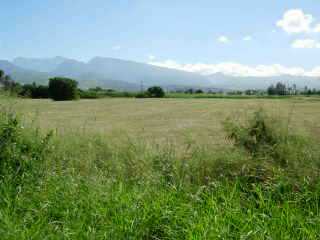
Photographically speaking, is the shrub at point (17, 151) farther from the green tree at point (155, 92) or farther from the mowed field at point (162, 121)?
the green tree at point (155, 92)

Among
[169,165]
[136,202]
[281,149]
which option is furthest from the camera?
[281,149]

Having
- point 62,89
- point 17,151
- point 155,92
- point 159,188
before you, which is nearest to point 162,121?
point 17,151

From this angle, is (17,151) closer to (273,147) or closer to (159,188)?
(159,188)

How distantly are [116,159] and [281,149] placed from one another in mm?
2787

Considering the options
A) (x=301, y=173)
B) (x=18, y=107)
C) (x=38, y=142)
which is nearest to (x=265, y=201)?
(x=301, y=173)

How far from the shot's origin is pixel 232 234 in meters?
2.96

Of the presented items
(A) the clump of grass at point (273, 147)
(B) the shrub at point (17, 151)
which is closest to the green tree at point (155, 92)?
(A) the clump of grass at point (273, 147)

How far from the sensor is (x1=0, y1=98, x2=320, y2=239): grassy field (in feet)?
10.3

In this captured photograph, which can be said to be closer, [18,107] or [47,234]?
[47,234]

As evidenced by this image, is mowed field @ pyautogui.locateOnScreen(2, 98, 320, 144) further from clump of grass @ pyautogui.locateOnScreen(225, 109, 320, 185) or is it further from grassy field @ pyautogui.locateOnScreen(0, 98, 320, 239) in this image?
grassy field @ pyautogui.locateOnScreen(0, 98, 320, 239)

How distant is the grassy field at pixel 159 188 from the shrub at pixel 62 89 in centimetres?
6322

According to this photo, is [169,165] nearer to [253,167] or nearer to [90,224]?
[253,167]

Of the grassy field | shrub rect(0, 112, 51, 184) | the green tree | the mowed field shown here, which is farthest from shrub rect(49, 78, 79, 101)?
shrub rect(0, 112, 51, 184)

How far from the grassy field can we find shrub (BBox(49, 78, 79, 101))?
207 feet
